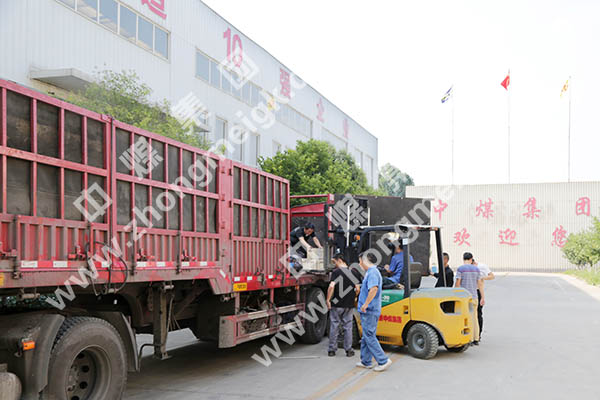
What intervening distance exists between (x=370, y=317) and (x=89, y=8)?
651 inches

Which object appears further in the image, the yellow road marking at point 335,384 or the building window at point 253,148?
the building window at point 253,148

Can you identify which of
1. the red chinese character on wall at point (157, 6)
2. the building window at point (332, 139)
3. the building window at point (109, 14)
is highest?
the red chinese character on wall at point (157, 6)

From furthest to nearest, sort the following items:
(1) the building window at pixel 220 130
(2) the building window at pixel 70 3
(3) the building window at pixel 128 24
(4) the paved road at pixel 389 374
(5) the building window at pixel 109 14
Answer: (1) the building window at pixel 220 130 → (3) the building window at pixel 128 24 → (5) the building window at pixel 109 14 → (2) the building window at pixel 70 3 → (4) the paved road at pixel 389 374

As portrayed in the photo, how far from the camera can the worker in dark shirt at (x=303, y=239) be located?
1060 centimetres

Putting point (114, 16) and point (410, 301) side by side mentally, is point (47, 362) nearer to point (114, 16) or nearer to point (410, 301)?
point (410, 301)

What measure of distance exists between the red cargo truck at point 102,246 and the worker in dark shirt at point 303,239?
2.14m

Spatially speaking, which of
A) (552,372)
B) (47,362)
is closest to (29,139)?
(47,362)

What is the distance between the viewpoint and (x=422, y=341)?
9406 mm

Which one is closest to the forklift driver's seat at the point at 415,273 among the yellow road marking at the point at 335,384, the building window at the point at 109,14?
the yellow road marking at the point at 335,384

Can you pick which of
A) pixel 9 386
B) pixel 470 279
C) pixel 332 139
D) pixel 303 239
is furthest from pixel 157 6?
pixel 332 139

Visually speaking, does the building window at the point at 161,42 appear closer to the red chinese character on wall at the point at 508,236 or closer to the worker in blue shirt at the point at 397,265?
the worker in blue shirt at the point at 397,265

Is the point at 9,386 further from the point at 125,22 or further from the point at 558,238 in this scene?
the point at 558,238

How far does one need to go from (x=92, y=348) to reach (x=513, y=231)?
49710 mm

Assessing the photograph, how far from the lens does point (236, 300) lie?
817 centimetres
